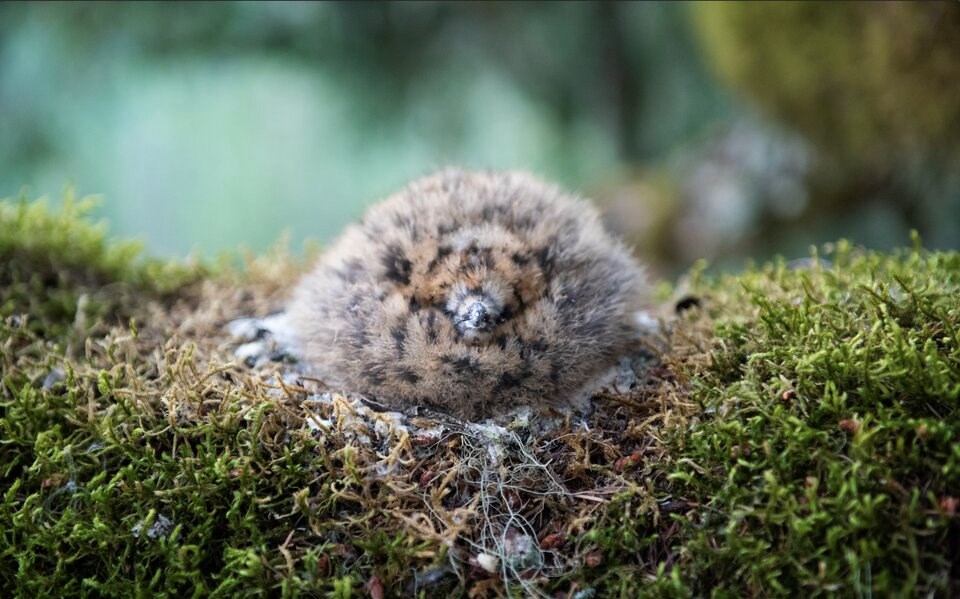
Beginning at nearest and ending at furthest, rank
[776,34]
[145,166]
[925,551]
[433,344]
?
[925,551] < [433,344] < [776,34] < [145,166]

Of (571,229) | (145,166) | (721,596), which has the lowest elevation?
(721,596)

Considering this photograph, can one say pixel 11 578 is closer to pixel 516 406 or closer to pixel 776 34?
pixel 516 406

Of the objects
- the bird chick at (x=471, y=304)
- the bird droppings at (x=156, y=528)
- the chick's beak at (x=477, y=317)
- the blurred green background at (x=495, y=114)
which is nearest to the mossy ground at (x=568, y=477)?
the bird droppings at (x=156, y=528)

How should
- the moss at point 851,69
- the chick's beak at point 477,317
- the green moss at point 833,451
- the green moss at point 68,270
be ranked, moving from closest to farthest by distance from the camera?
1. the green moss at point 833,451
2. the chick's beak at point 477,317
3. the green moss at point 68,270
4. the moss at point 851,69

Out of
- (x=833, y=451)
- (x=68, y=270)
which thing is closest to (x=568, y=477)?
(x=833, y=451)

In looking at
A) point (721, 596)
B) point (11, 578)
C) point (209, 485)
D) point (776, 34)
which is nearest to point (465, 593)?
point (721, 596)

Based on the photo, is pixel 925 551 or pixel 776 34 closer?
pixel 925 551

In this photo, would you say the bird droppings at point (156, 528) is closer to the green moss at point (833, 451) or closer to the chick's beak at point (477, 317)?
the chick's beak at point (477, 317)
